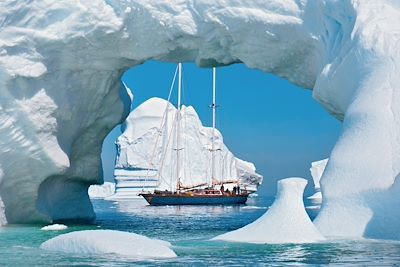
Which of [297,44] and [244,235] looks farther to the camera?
[297,44]

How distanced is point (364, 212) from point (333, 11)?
521cm

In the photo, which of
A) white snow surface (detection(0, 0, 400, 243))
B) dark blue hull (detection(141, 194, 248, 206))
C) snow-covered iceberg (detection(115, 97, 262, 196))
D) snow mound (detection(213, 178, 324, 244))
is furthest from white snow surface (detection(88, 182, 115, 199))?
snow mound (detection(213, 178, 324, 244))

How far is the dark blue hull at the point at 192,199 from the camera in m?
50.3

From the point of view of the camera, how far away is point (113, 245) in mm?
10531

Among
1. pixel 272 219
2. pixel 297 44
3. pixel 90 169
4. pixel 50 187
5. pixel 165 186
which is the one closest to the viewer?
pixel 272 219

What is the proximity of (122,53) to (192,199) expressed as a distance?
1336 inches

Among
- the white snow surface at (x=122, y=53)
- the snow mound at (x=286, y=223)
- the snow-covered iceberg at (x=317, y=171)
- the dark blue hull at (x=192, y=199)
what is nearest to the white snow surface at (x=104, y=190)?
the snow-covered iceberg at (x=317, y=171)

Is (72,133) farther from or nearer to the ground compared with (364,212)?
farther from the ground

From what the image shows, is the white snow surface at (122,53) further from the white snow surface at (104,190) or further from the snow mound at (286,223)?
the white snow surface at (104,190)

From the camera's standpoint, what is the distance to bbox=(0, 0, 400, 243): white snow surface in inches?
616

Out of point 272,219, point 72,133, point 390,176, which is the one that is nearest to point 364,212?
point 390,176

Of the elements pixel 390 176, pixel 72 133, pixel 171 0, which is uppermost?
pixel 171 0

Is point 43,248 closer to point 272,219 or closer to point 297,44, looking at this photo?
point 272,219

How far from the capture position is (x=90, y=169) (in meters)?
21.6
